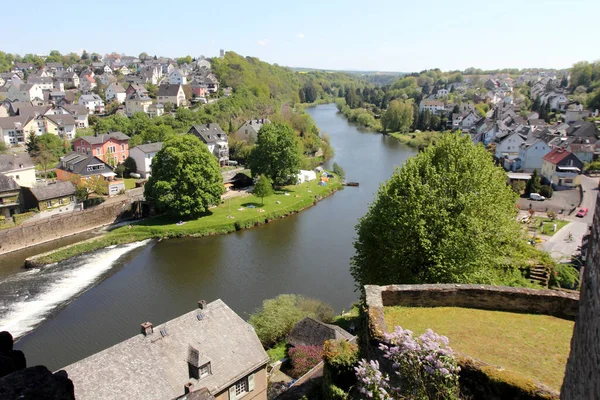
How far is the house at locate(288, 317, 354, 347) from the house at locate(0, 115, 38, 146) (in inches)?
1766

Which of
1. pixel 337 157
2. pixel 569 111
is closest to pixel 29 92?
pixel 337 157

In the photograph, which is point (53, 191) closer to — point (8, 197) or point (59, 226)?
point (8, 197)

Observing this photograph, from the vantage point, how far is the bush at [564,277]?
16.2 metres

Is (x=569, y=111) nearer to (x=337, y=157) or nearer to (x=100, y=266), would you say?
(x=337, y=157)

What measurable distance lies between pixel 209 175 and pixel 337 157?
26.0 m

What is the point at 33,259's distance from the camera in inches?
1005

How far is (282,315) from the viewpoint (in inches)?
717

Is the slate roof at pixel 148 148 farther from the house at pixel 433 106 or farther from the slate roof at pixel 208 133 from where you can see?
the house at pixel 433 106

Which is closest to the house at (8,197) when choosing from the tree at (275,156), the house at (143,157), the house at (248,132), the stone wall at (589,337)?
the house at (143,157)

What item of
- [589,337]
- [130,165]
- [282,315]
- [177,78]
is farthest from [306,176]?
[177,78]

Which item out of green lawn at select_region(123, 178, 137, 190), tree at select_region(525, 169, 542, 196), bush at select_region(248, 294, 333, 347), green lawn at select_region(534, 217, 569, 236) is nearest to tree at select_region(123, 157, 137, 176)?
green lawn at select_region(123, 178, 137, 190)

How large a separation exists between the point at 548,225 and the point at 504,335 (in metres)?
25.4

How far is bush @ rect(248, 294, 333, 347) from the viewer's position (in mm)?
17750

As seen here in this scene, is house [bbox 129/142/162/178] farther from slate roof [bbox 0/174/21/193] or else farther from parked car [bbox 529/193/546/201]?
parked car [bbox 529/193/546/201]
